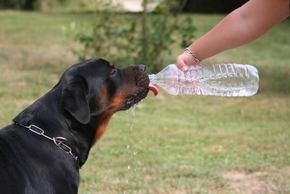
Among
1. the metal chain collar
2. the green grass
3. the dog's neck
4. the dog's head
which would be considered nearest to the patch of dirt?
the green grass

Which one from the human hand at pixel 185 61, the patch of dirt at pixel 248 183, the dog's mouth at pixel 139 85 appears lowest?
the patch of dirt at pixel 248 183

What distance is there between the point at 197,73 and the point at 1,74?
8530 millimetres

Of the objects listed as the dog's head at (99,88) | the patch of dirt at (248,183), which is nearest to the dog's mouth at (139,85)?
the dog's head at (99,88)

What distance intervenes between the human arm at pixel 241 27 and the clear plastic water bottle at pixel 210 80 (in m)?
0.24

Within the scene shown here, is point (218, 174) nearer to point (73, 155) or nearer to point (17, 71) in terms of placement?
point (73, 155)

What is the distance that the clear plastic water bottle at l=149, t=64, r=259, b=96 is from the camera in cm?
507

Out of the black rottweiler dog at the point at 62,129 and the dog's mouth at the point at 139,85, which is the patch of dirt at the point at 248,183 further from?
the black rottweiler dog at the point at 62,129

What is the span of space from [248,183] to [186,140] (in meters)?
1.77

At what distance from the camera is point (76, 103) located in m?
4.07

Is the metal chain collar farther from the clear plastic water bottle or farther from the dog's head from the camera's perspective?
the clear plastic water bottle

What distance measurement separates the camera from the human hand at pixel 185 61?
466 centimetres

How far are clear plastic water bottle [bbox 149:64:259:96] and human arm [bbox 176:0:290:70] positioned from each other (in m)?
0.24

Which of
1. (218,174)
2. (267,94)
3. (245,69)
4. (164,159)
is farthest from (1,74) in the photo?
(245,69)

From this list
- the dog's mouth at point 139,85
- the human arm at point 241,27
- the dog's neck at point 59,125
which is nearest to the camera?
the dog's neck at point 59,125
